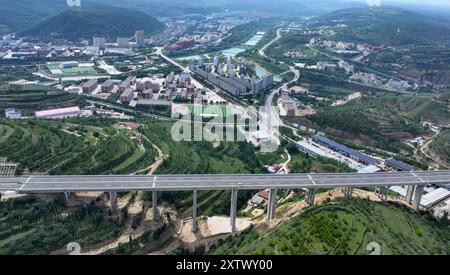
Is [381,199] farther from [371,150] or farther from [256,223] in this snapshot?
[371,150]

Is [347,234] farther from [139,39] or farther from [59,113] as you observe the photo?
[139,39]

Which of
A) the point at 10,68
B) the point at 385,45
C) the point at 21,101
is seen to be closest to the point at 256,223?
the point at 21,101

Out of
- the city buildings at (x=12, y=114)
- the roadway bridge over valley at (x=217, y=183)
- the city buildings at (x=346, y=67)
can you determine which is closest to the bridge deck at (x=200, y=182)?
the roadway bridge over valley at (x=217, y=183)

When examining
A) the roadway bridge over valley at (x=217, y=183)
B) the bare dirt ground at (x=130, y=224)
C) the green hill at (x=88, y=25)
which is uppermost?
the green hill at (x=88, y=25)

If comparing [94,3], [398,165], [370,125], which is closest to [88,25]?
[94,3]

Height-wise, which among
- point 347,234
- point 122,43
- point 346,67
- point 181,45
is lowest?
point 347,234

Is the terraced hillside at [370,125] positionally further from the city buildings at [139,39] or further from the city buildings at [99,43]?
the city buildings at [99,43]
